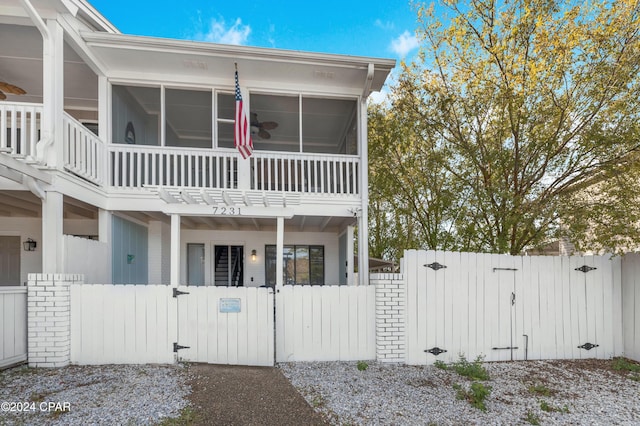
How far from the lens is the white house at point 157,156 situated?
5238 millimetres

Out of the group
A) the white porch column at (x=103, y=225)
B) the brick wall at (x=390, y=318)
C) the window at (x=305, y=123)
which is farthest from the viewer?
the window at (x=305, y=123)

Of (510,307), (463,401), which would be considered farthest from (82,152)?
(510,307)

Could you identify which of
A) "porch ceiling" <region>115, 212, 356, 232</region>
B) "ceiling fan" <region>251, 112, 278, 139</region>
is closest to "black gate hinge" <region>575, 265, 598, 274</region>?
"porch ceiling" <region>115, 212, 356, 232</region>

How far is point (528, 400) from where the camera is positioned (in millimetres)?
3943

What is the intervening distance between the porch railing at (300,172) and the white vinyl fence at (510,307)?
8.18ft

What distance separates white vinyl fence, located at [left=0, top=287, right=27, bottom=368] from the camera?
444cm

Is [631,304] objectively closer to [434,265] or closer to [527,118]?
[434,265]

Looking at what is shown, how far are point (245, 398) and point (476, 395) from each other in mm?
2474

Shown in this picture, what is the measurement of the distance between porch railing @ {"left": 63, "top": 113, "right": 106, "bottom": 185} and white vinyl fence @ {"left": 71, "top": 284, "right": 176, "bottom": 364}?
79.1 inches

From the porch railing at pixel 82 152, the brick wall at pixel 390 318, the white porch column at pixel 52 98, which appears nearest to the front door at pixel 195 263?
the porch railing at pixel 82 152

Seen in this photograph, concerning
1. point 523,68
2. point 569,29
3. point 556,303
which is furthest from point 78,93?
point 556,303

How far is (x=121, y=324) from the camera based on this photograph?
488 centimetres

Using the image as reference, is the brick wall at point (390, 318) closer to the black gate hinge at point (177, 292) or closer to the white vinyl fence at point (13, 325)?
the black gate hinge at point (177, 292)

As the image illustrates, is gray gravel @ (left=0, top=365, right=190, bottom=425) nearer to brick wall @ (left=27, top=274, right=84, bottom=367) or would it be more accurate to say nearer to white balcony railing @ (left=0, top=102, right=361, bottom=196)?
brick wall @ (left=27, top=274, right=84, bottom=367)
